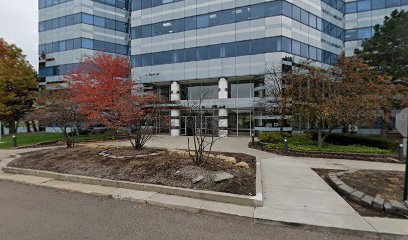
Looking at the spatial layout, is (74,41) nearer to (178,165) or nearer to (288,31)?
(288,31)

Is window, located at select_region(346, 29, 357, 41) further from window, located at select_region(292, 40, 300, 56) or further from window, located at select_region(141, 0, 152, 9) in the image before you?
window, located at select_region(141, 0, 152, 9)

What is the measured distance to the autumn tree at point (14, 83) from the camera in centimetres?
2384

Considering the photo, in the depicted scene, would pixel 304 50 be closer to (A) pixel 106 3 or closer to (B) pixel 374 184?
(B) pixel 374 184

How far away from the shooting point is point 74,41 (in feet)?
119

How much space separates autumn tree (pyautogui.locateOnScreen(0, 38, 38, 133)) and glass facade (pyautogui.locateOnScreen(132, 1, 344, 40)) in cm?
1304

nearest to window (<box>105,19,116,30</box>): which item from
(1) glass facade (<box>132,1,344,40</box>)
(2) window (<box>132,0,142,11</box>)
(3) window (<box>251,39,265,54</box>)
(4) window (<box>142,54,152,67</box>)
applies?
(2) window (<box>132,0,142,11</box>)

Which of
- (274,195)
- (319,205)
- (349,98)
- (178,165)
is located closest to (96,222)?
(178,165)

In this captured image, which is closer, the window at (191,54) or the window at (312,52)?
the window at (312,52)

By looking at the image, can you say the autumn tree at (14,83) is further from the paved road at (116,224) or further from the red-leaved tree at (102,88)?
the paved road at (116,224)

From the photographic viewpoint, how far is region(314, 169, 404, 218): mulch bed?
5.86 meters

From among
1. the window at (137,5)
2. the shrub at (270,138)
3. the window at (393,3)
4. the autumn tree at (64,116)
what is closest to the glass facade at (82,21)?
the window at (137,5)

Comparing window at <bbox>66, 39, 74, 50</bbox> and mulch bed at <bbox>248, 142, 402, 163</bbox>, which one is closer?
mulch bed at <bbox>248, 142, 402, 163</bbox>

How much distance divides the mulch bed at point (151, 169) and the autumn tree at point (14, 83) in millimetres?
17883

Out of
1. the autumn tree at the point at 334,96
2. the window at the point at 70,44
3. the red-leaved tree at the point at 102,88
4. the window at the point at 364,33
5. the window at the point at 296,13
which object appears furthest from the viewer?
the window at the point at 70,44
